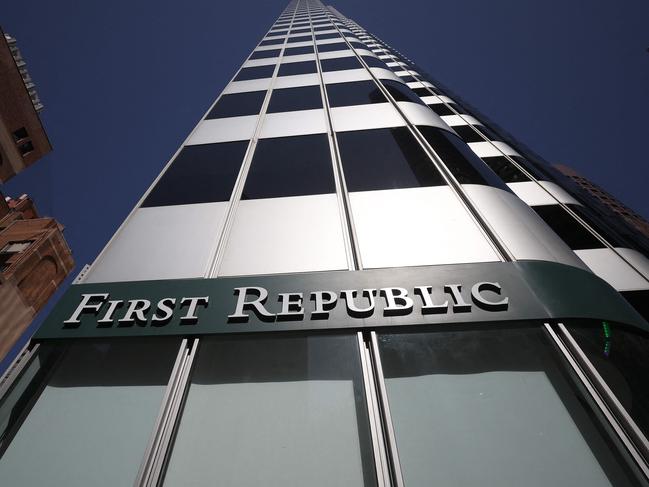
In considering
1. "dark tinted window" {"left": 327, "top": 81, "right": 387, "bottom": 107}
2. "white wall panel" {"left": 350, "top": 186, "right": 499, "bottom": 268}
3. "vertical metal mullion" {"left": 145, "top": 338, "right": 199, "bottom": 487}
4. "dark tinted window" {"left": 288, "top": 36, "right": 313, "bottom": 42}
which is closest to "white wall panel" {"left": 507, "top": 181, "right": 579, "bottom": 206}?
"dark tinted window" {"left": 327, "top": 81, "right": 387, "bottom": 107}

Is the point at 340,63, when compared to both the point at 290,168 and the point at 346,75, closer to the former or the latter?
the point at 346,75

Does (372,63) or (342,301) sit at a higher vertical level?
(372,63)

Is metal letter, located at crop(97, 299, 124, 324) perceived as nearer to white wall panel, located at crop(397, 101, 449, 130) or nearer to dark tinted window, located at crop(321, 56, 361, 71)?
white wall panel, located at crop(397, 101, 449, 130)

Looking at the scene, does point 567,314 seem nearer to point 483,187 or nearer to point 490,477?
point 490,477

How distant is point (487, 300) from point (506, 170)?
9.88 meters

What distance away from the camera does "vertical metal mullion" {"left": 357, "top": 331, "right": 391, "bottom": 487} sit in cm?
281

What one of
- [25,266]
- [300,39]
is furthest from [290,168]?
[25,266]

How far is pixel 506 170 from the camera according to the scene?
40.4 ft

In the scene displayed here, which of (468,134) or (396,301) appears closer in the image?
(396,301)

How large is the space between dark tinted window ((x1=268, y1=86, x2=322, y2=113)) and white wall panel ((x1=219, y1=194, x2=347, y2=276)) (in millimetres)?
4509

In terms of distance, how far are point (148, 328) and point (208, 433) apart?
1.36m

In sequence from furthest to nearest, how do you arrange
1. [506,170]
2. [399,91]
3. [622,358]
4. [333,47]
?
[333,47] < [506,170] < [399,91] < [622,358]

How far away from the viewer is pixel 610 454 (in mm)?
2918

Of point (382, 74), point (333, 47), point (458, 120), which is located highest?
point (333, 47)
